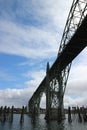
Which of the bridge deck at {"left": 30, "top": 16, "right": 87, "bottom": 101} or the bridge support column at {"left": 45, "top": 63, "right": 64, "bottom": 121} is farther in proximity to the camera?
the bridge support column at {"left": 45, "top": 63, "right": 64, "bottom": 121}

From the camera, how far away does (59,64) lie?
162 ft

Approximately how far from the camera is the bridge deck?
3425 cm

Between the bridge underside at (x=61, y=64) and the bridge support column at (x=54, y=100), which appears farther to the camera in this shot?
the bridge support column at (x=54, y=100)

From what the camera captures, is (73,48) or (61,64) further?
(61,64)

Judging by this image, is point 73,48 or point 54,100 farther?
point 54,100

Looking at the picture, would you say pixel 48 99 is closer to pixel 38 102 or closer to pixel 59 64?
pixel 59 64

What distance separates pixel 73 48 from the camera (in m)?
41.5

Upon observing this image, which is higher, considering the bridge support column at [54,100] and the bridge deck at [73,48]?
the bridge deck at [73,48]

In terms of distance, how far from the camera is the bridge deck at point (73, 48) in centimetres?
3425

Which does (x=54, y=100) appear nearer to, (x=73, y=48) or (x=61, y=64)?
(x=61, y=64)

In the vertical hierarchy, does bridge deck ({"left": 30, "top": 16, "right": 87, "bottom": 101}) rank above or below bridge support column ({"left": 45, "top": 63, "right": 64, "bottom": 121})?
above

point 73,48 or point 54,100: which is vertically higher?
point 73,48

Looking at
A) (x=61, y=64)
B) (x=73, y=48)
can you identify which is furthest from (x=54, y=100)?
(x=73, y=48)

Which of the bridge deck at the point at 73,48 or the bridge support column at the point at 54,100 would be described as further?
the bridge support column at the point at 54,100
